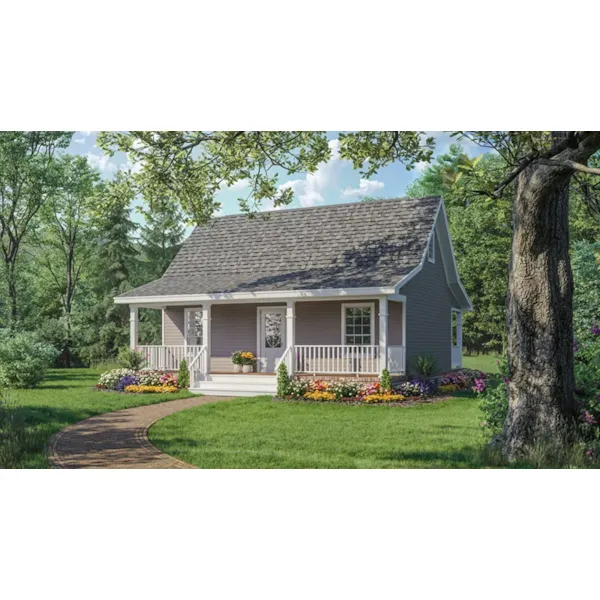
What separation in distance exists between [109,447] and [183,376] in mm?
4969

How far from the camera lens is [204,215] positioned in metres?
8.71

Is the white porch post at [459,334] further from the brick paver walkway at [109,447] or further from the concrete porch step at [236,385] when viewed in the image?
the brick paver walkway at [109,447]

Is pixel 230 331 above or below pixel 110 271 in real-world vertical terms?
below

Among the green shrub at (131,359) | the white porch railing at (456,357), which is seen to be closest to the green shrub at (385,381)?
the green shrub at (131,359)

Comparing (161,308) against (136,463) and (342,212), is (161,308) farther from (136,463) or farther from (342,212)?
(136,463)

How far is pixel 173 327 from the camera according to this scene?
14.3m

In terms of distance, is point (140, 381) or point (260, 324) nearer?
point (140, 381)

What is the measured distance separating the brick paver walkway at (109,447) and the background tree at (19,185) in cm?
159

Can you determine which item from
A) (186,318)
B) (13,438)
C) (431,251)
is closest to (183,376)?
(186,318)

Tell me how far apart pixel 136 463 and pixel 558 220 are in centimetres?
481

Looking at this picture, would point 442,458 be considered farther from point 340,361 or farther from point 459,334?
point 459,334

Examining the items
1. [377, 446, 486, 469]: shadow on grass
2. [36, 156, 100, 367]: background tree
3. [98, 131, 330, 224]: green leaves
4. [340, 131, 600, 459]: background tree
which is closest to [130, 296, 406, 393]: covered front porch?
[36, 156, 100, 367]: background tree

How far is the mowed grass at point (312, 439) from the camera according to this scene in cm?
619
